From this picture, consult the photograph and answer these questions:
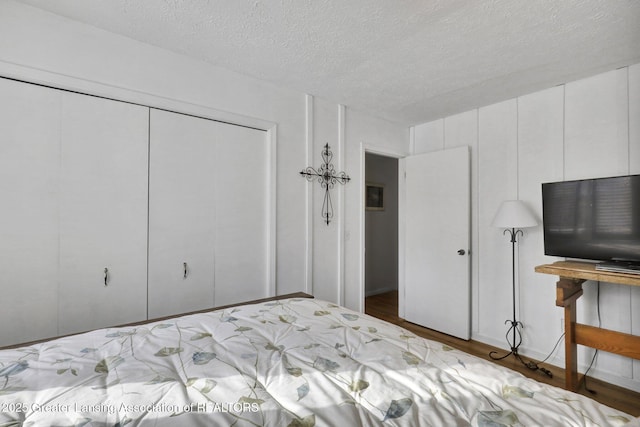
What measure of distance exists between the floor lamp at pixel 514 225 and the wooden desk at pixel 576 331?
469mm

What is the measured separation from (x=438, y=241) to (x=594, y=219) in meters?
1.47

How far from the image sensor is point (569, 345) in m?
2.29

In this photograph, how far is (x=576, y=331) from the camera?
2350 millimetres

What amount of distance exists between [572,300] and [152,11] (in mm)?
3481

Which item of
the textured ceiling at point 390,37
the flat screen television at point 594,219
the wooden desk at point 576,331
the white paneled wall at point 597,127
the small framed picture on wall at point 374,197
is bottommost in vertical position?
the wooden desk at point 576,331

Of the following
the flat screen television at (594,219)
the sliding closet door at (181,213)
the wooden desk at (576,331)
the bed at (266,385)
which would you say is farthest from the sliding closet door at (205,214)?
the flat screen television at (594,219)

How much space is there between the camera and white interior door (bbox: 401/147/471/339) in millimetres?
3344

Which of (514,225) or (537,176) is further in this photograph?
(537,176)

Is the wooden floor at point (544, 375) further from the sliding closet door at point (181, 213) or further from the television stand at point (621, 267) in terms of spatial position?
the sliding closet door at point (181, 213)

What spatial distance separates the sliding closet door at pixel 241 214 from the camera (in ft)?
8.04

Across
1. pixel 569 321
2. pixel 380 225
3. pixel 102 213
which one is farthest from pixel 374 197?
pixel 102 213

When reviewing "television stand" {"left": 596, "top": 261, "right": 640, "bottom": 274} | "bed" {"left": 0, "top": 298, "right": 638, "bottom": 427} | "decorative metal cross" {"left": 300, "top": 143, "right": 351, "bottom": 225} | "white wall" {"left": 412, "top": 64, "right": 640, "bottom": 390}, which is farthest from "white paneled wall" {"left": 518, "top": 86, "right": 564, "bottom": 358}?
"bed" {"left": 0, "top": 298, "right": 638, "bottom": 427}

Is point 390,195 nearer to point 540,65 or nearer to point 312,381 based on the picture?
point 540,65

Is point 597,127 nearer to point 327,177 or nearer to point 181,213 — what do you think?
point 327,177
